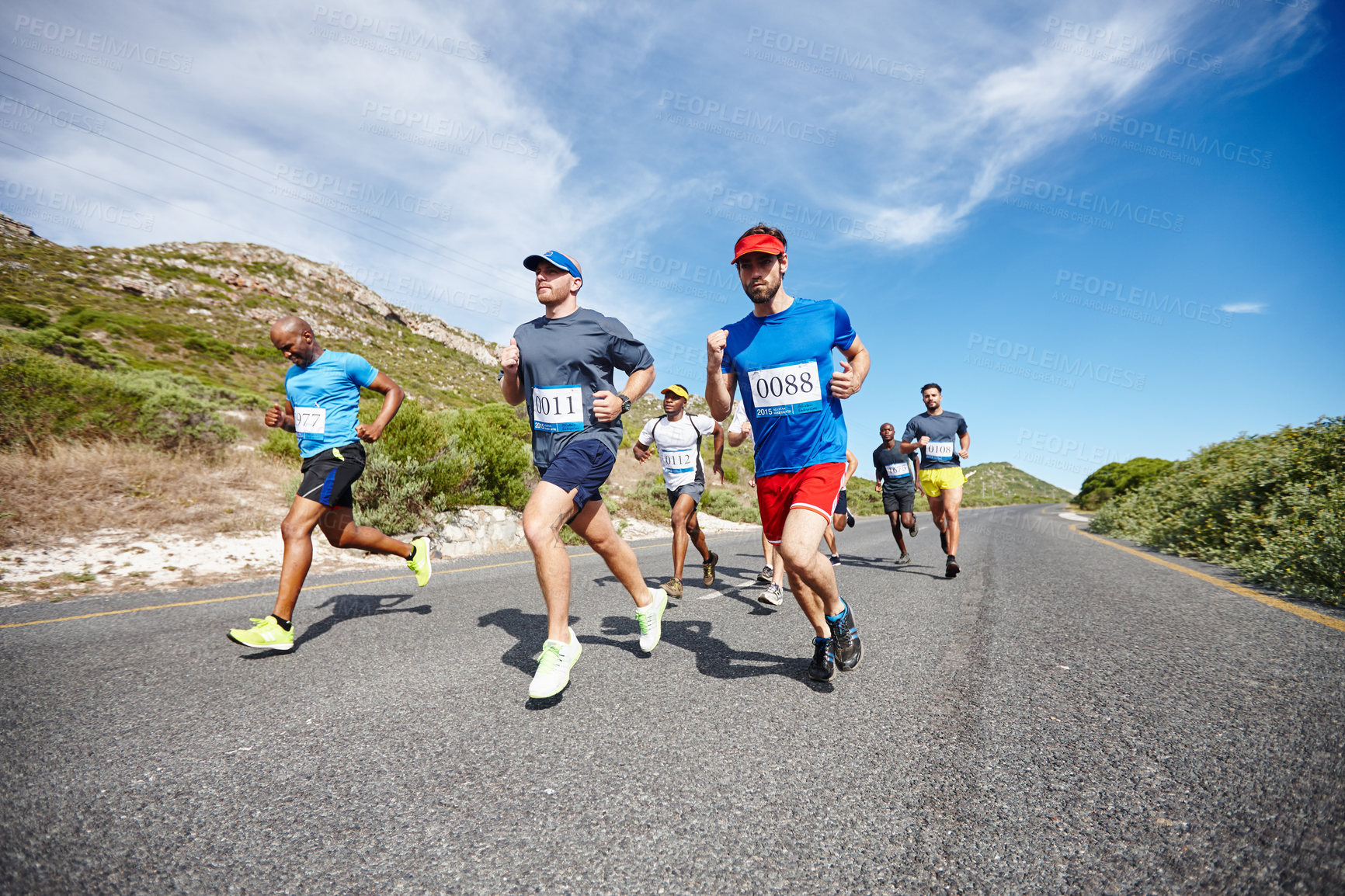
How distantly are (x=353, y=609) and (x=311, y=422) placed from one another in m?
1.60

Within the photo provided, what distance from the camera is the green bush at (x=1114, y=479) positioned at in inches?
1510

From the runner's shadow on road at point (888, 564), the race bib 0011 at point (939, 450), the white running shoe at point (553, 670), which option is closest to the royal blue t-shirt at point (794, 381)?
the white running shoe at point (553, 670)

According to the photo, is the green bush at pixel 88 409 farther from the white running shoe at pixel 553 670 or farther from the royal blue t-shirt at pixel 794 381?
the royal blue t-shirt at pixel 794 381

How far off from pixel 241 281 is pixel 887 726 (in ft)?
265

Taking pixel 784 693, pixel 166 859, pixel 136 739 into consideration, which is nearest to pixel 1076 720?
pixel 784 693

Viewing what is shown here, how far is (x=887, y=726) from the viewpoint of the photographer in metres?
2.38

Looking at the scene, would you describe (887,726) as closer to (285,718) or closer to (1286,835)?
(1286,835)

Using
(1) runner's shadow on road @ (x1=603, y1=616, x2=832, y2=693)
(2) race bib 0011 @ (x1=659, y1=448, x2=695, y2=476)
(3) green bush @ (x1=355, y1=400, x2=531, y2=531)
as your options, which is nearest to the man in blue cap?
(1) runner's shadow on road @ (x1=603, y1=616, x2=832, y2=693)

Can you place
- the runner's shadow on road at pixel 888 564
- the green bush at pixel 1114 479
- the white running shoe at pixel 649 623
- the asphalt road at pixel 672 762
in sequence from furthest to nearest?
the green bush at pixel 1114 479 → the runner's shadow on road at pixel 888 564 → the white running shoe at pixel 649 623 → the asphalt road at pixel 672 762

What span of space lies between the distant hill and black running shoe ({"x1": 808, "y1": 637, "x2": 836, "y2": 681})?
1995 centimetres

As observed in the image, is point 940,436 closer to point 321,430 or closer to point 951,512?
point 951,512

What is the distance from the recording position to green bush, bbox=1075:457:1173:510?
3834cm

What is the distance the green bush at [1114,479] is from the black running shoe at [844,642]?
135 feet

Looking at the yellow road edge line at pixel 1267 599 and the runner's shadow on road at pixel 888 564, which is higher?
the yellow road edge line at pixel 1267 599
